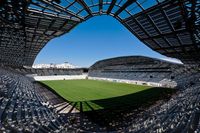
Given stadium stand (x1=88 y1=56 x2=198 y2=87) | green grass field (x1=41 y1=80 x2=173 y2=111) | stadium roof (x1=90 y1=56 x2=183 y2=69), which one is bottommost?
green grass field (x1=41 y1=80 x2=173 y2=111)

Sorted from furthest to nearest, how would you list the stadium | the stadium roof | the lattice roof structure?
1. the stadium roof
2. the lattice roof structure
3. the stadium

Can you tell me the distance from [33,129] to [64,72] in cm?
7602

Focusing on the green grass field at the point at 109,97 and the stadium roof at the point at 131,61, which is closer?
the green grass field at the point at 109,97

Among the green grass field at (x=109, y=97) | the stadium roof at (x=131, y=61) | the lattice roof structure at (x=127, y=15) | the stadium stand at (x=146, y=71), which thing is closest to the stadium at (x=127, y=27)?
the lattice roof structure at (x=127, y=15)

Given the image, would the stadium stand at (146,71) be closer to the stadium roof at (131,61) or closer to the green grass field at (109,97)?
the stadium roof at (131,61)

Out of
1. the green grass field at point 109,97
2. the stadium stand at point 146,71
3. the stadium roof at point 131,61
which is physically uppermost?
the stadium roof at point 131,61

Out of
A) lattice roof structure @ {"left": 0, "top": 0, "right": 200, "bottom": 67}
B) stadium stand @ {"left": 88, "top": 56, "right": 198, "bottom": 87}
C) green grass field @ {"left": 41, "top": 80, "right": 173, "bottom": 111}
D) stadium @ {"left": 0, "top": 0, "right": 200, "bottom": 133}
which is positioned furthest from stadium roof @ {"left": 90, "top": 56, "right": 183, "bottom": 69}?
lattice roof structure @ {"left": 0, "top": 0, "right": 200, "bottom": 67}

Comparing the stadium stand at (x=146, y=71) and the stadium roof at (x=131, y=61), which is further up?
the stadium roof at (x=131, y=61)

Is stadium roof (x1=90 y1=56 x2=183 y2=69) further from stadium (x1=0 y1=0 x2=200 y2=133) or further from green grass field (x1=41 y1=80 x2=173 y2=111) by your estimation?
stadium (x1=0 y1=0 x2=200 y2=133)

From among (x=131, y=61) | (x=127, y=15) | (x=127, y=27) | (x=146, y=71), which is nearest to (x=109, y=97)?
(x=127, y=27)

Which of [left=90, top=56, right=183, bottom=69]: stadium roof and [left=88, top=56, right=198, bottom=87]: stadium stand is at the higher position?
[left=90, top=56, right=183, bottom=69]: stadium roof

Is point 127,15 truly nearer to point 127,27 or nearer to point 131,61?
point 127,27

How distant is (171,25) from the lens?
15.3 metres

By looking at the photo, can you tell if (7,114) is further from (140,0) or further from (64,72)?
(64,72)
